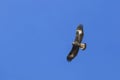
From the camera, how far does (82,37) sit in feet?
34.2

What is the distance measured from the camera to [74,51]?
1070 centimetres

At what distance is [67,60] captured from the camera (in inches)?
418

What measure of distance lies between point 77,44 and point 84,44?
0.48ft

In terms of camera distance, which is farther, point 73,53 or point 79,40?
point 73,53

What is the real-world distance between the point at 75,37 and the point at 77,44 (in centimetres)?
→ 13

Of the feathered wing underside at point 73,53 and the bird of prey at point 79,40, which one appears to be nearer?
the bird of prey at point 79,40

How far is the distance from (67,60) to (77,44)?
32 cm

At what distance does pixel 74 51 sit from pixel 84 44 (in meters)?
0.31

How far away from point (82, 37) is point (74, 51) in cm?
37

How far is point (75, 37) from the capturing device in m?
10.5

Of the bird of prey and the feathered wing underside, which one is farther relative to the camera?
the feathered wing underside

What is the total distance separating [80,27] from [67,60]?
599mm

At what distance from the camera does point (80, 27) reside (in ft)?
34.5
